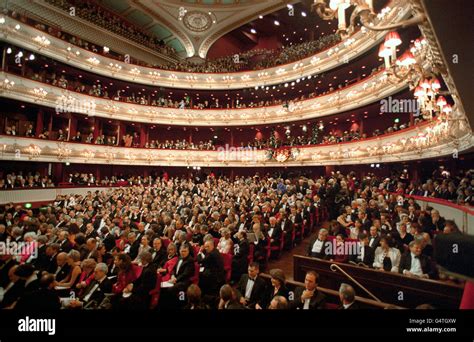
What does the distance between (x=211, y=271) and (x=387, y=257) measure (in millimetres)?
2826

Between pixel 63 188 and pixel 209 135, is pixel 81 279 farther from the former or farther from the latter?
pixel 209 135

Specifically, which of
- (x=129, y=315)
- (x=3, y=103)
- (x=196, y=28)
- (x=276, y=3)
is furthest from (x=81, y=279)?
(x=196, y=28)

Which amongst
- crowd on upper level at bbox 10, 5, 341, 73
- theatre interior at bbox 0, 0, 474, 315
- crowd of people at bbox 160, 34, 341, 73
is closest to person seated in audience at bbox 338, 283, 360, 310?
theatre interior at bbox 0, 0, 474, 315

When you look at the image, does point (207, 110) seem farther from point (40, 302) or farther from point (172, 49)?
point (40, 302)

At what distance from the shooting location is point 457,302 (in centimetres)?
303

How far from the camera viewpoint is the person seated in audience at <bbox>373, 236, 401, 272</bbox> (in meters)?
4.26

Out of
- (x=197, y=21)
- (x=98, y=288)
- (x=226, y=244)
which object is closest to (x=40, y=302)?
(x=98, y=288)

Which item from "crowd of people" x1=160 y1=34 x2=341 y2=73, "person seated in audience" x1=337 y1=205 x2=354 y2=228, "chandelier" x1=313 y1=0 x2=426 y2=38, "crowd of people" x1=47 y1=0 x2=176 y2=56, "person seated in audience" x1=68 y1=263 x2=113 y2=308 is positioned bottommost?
"person seated in audience" x1=68 y1=263 x2=113 y2=308

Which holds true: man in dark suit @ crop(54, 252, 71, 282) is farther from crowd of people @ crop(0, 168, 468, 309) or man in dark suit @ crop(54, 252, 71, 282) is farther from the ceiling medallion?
the ceiling medallion

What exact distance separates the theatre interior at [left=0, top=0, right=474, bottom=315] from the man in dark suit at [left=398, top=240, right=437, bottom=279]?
24 mm

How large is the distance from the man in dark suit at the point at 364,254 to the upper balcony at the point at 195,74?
9288mm

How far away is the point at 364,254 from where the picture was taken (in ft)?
15.2

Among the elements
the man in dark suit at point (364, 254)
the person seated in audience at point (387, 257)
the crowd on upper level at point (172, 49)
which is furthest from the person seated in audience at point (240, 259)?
the crowd on upper level at point (172, 49)

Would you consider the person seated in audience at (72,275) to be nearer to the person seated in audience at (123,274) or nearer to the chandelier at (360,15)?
the person seated in audience at (123,274)
